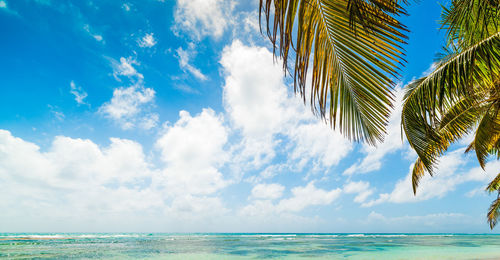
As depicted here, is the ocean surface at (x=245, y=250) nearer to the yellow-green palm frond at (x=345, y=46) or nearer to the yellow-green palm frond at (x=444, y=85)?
the yellow-green palm frond at (x=444, y=85)

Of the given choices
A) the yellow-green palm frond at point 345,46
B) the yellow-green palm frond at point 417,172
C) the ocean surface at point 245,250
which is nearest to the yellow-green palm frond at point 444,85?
the yellow-green palm frond at point 345,46

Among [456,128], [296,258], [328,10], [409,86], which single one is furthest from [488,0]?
[296,258]

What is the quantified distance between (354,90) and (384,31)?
34 centimetres

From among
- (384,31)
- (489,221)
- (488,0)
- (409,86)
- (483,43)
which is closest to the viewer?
(384,31)

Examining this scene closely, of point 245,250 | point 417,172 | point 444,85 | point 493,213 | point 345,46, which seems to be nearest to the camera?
point 345,46

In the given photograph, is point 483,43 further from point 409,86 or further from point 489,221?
point 489,221

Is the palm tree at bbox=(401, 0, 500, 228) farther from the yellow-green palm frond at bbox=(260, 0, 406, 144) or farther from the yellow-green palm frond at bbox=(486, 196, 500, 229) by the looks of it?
the yellow-green palm frond at bbox=(486, 196, 500, 229)

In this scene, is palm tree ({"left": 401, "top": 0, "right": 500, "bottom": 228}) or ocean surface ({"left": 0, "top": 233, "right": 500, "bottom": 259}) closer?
palm tree ({"left": 401, "top": 0, "right": 500, "bottom": 228})

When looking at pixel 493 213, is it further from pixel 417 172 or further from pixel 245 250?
pixel 245 250

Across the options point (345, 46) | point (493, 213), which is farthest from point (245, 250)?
point (345, 46)

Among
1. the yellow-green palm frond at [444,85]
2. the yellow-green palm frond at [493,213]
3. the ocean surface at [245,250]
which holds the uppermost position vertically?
the yellow-green palm frond at [444,85]

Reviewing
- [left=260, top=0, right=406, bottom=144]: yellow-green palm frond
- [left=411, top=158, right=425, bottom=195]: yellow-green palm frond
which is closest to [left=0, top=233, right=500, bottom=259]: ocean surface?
[left=411, top=158, right=425, bottom=195]: yellow-green palm frond

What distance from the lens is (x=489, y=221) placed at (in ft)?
39.8

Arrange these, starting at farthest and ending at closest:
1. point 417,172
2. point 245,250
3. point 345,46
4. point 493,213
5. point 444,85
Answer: point 245,250, point 493,213, point 417,172, point 444,85, point 345,46
